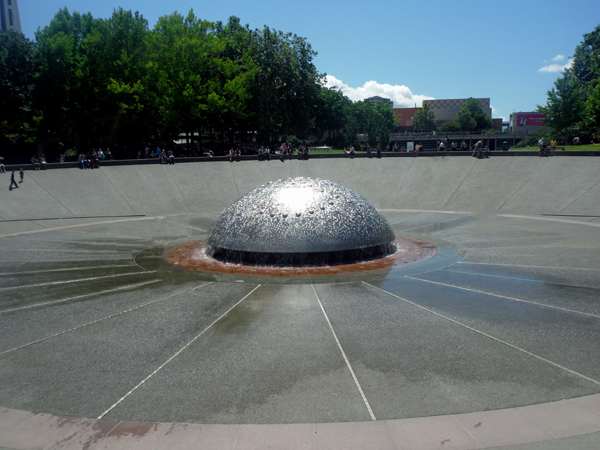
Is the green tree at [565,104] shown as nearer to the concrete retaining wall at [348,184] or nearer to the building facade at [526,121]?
the concrete retaining wall at [348,184]

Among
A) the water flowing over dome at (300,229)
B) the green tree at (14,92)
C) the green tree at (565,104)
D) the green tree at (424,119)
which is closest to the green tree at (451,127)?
the green tree at (424,119)

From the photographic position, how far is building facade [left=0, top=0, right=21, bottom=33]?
87.6 meters

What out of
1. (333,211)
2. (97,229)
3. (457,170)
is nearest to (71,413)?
(333,211)

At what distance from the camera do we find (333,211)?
11586 millimetres

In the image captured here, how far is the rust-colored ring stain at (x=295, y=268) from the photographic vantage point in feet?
35.3

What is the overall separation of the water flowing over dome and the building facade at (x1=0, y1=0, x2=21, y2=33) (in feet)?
333

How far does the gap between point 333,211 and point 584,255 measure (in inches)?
282

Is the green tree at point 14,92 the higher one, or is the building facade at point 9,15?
the building facade at point 9,15

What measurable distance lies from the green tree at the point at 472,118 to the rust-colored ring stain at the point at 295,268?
126 metres

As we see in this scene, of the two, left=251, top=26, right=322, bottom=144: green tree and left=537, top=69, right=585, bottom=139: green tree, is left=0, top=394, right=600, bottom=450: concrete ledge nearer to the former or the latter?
left=251, top=26, right=322, bottom=144: green tree

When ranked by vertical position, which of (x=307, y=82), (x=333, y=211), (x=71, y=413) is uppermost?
(x=307, y=82)

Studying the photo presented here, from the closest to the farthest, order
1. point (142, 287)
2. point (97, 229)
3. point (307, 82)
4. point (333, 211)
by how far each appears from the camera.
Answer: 1. point (142, 287)
2. point (333, 211)
3. point (97, 229)
4. point (307, 82)

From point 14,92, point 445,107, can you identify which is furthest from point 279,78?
point 445,107

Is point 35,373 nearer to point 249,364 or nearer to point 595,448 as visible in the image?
point 249,364
